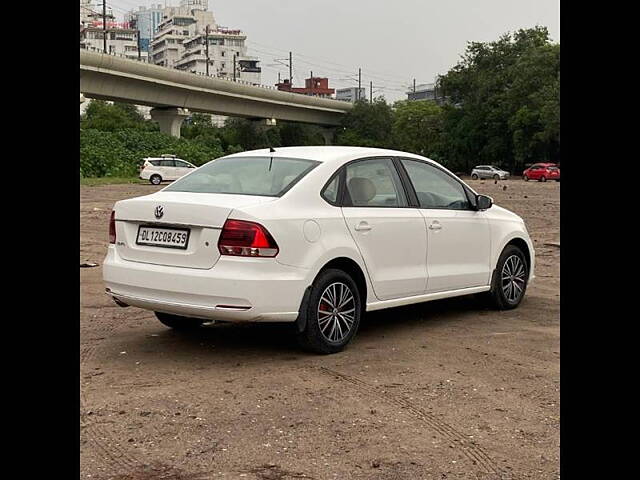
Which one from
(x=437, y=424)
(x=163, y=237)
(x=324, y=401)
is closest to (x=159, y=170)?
(x=163, y=237)

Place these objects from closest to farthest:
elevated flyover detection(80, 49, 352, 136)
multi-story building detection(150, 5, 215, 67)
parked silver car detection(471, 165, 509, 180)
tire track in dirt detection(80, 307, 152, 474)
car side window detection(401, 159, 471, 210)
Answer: tire track in dirt detection(80, 307, 152, 474) → car side window detection(401, 159, 471, 210) → elevated flyover detection(80, 49, 352, 136) → parked silver car detection(471, 165, 509, 180) → multi-story building detection(150, 5, 215, 67)

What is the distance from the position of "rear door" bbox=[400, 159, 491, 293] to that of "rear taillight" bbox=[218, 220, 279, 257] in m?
2.01

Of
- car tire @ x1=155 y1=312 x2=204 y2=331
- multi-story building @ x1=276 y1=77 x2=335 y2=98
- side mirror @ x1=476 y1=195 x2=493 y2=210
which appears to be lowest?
car tire @ x1=155 y1=312 x2=204 y2=331

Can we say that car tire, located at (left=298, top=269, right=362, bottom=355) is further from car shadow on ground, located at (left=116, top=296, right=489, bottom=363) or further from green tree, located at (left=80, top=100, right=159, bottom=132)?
green tree, located at (left=80, top=100, right=159, bottom=132)

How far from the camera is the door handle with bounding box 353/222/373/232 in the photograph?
670 centimetres

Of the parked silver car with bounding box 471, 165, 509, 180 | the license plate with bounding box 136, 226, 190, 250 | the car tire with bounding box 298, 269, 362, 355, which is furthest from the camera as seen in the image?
the parked silver car with bounding box 471, 165, 509, 180

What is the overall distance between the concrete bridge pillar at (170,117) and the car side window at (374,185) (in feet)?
197

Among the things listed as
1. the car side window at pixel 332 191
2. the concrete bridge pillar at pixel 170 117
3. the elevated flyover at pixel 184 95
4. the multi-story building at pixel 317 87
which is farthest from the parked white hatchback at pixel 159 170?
the multi-story building at pixel 317 87

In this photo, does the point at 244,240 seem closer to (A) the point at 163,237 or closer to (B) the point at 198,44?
(A) the point at 163,237

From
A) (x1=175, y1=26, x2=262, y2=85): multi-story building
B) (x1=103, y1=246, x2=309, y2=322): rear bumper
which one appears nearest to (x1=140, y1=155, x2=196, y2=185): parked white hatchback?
(x1=103, y1=246, x2=309, y2=322): rear bumper

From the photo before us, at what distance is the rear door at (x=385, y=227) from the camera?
22.3 feet
